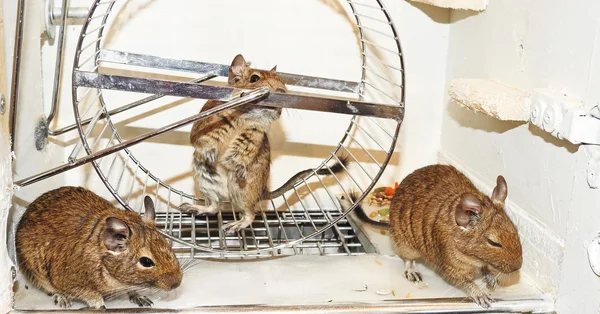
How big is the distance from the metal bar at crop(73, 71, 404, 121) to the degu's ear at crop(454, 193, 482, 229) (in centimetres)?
43

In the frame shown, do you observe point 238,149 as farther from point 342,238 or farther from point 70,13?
point 70,13

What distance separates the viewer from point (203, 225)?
2834 mm

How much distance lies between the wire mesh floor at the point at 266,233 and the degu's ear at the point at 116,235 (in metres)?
0.56

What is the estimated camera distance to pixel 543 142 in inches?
85.6

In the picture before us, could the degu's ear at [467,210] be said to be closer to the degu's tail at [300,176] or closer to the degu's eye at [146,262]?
the degu's tail at [300,176]

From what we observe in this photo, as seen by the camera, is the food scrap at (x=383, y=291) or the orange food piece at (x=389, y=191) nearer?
A: the food scrap at (x=383, y=291)

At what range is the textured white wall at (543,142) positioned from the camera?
1930 mm

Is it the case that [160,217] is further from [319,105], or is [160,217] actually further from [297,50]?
[319,105]

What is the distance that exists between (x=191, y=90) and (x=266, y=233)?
106cm

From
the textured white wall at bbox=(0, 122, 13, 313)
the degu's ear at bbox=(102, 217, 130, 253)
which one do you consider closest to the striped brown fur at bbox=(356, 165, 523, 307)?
the degu's ear at bbox=(102, 217, 130, 253)

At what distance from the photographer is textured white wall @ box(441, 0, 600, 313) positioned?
76.0 inches

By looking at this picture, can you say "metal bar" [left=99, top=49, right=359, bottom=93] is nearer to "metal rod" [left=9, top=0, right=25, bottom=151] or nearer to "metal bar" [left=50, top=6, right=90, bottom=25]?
"metal bar" [left=50, top=6, right=90, bottom=25]

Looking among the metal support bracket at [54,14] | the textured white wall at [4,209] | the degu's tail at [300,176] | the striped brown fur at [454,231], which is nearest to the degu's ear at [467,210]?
the striped brown fur at [454,231]

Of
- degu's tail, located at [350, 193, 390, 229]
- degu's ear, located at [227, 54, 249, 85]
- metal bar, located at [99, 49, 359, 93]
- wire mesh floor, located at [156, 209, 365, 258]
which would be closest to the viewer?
degu's ear, located at [227, 54, 249, 85]
